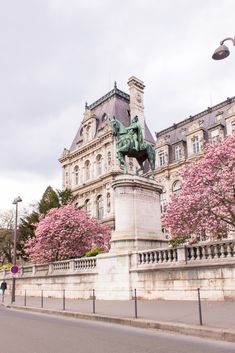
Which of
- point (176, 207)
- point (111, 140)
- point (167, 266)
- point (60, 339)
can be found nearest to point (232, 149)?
point (176, 207)

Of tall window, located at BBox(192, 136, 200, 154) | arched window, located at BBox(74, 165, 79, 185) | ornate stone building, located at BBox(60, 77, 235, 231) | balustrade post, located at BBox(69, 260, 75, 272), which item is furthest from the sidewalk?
arched window, located at BBox(74, 165, 79, 185)

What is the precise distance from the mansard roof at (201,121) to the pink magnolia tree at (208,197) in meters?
22.1

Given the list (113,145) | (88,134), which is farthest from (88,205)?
(88,134)

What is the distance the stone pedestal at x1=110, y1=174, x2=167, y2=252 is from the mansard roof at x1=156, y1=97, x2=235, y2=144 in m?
28.0

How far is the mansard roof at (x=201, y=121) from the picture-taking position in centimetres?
4866

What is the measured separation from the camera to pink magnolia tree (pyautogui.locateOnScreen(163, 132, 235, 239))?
2517cm

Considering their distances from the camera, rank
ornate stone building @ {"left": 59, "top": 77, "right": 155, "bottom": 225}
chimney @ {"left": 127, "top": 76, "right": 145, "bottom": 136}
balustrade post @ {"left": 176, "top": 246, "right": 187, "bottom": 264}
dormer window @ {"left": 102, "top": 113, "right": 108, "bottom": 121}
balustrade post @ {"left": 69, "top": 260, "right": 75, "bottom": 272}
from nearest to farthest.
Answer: balustrade post @ {"left": 176, "top": 246, "right": 187, "bottom": 264}
balustrade post @ {"left": 69, "top": 260, "right": 75, "bottom": 272}
ornate stone building @ {"left": 59, "top": 77, "right": 155, "bottom": 225}
chimney @ {"left": 127, "top": 76, "right": 145, "bottom": 136}
dormer window @ {"left": 102, "top": 113, "right": 108, "bottom": 121}

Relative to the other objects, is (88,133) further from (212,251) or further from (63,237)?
(212,251)

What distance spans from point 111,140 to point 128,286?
124 feet

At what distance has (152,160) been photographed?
82.1 ft

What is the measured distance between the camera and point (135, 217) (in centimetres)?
2158

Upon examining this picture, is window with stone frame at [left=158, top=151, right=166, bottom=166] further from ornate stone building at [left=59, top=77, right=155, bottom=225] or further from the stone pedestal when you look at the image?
the stone pedestal

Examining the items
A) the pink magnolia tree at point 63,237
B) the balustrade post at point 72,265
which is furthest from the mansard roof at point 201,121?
the balustrade post at point 72,265

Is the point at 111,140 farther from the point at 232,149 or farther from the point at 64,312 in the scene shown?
the point at 64,312
